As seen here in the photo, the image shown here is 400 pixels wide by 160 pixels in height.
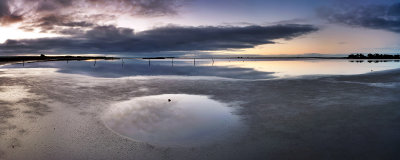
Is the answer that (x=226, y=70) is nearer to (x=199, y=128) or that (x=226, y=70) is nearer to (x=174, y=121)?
(x=174, y=121)

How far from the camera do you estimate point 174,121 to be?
24.7 feet

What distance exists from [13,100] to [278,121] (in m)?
11.4

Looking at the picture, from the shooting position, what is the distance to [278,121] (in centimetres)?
766

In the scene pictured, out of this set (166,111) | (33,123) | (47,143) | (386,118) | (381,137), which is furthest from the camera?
(166,111)

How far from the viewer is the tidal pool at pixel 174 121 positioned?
6.12 meters

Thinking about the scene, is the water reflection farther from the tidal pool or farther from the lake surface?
the tidal pool

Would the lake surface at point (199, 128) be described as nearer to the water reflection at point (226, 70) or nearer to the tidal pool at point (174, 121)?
the tidal pool at point (174, 121)

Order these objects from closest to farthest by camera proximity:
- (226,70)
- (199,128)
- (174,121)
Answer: (199,128) → (174,121) → (226,70)

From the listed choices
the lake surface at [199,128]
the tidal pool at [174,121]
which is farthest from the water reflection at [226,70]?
the tidal pool at [174,121]

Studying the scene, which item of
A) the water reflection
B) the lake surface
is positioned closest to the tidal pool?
the lake surface

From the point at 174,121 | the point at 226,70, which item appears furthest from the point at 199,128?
the point at 226,70

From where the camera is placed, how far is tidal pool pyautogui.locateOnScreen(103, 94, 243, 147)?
6125 millimetres

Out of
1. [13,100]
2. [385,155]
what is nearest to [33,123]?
[13,100]

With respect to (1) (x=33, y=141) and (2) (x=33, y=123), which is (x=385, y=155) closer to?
(1) (x=33, y=141)
